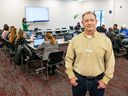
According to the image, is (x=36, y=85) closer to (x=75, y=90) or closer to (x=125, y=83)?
(x=125, y=83)

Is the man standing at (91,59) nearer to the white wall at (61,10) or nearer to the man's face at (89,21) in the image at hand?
the man's face at (89,21)

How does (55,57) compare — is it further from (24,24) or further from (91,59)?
(24,24)

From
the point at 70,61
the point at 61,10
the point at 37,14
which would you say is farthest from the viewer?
the point at 61,10

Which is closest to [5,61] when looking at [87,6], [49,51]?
[49,51]

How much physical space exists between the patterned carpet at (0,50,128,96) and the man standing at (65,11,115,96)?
1862mm

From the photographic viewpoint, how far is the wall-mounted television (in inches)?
443

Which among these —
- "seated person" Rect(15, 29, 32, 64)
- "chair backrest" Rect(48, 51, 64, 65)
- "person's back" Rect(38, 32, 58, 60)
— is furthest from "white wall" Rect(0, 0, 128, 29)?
"chair backrest" Rect(48, 51, 64, 65)

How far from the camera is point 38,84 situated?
4.48 meters

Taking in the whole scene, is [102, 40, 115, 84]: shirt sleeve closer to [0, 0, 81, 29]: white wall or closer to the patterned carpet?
the patterned carpet

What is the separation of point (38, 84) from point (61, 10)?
28.5ft

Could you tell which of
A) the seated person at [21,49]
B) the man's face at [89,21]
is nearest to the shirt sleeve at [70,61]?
the man's face at [89,21]

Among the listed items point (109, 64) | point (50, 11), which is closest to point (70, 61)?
point (109, 64)

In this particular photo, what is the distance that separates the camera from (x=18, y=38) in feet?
18.8

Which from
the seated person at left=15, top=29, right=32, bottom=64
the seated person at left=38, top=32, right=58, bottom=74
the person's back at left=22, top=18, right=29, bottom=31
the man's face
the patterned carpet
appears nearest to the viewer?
the man's face
